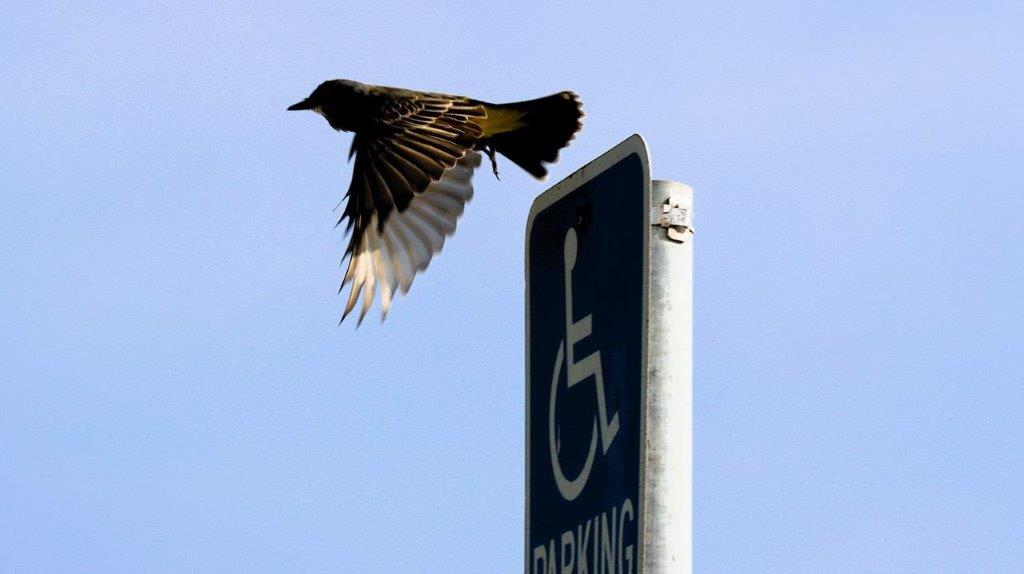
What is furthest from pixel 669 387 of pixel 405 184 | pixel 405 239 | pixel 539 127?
pixel 539 127

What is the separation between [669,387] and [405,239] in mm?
3362

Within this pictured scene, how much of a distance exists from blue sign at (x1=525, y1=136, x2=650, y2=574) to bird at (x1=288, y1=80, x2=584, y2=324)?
7.78ft

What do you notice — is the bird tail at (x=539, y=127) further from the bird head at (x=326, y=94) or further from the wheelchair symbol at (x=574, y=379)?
the wheelchair symbol at (x=574, y=379)

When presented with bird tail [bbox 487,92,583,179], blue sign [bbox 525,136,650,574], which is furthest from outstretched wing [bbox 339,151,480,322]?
blue sign [bbox 525,136,650,574]

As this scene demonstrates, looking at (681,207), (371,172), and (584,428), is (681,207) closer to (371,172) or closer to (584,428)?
(584,428)

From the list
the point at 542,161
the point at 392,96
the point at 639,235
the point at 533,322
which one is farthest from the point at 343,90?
the point at 639,235

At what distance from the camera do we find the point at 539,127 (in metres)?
6.66

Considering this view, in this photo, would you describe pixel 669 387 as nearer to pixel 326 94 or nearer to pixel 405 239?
pixel 405 239

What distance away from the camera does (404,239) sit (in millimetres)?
5152

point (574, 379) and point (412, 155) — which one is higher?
point (412, 155)

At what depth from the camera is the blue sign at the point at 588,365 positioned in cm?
188

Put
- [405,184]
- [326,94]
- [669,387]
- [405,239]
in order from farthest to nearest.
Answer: [326,94], [405,184], [405,239], [669,387]

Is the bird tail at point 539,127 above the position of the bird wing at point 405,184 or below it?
above

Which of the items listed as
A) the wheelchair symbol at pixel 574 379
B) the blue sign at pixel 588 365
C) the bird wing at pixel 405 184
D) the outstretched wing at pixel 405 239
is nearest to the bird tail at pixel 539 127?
the bird wing at pixel 405 184
